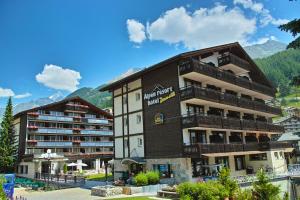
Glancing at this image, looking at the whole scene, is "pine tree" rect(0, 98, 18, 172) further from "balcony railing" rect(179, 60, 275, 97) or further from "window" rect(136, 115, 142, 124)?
"balcony railing" rect(179, 60, 275, 97)

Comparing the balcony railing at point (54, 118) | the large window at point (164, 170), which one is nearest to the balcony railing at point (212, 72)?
the large window at point (164, 170)

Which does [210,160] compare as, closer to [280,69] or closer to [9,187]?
[9,187]

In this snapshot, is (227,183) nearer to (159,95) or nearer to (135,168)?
(159,95)

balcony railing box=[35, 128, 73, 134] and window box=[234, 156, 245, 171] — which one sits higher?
balcony railing box=[35, 128, 73, 134]

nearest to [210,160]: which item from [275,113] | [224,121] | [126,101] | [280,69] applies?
[224,121]

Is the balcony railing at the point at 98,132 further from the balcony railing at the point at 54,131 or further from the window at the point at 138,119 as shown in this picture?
the window at the point at 138,119

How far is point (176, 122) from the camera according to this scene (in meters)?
32.2

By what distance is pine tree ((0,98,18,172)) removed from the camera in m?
58.3

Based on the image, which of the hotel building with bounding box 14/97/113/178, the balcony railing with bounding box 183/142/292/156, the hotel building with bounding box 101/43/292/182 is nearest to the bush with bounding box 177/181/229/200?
the balcony railing with bounding box 183/142/292/156

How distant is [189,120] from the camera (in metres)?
31.0

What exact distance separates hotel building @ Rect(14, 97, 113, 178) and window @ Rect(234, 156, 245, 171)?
3186 centimetres

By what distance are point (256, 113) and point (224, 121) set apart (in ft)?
48.9

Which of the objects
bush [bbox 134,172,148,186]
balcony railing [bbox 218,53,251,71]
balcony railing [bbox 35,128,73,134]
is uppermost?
balcony railing [bbox 218,53,251,71]

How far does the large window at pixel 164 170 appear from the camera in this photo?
3291cm
